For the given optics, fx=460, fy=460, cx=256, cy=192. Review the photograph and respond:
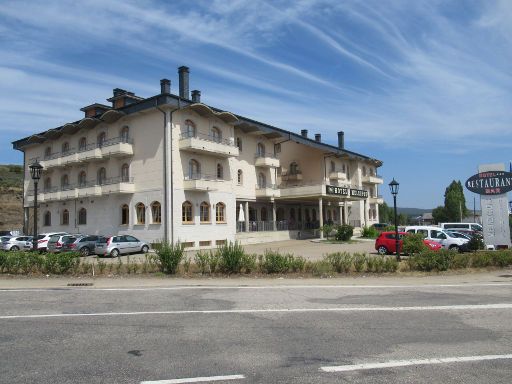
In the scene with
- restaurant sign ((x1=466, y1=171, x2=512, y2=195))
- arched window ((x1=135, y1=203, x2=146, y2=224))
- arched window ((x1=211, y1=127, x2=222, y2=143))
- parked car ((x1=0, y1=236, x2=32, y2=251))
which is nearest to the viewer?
restaurant sign ((x1=466, y1=171, x2=512, y2=195))

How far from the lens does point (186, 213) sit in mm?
34375

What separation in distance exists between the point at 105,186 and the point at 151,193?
4.39 meters

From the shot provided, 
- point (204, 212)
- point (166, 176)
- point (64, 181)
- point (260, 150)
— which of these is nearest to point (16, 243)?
point (64, 181)

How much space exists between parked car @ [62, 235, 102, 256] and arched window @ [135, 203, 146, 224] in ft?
14.6

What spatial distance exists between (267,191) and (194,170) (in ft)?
29.5

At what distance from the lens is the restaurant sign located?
20047 millimetres

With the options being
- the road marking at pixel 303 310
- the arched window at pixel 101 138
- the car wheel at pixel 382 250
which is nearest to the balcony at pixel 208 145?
the arched window at pixel 101 138

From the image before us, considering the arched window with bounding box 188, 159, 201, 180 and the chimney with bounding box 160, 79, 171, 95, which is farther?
the chimney with bounding box 160, 79, 171, 95

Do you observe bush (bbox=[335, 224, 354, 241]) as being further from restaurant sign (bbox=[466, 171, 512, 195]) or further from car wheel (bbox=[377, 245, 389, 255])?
restaurant sign (bbox=[466, 171, 512, 195])

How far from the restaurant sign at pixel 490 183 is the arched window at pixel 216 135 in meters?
20.9

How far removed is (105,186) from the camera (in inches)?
1414

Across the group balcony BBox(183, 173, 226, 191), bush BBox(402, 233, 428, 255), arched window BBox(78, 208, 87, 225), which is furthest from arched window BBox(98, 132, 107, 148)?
bush BBox(402, 233, 428, 255)

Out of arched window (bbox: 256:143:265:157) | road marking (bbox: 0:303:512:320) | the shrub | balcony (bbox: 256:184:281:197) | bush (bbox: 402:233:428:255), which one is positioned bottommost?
road marking (bbox: 0:303:512:320)

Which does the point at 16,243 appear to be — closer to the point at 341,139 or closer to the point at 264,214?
the point at 264,214
